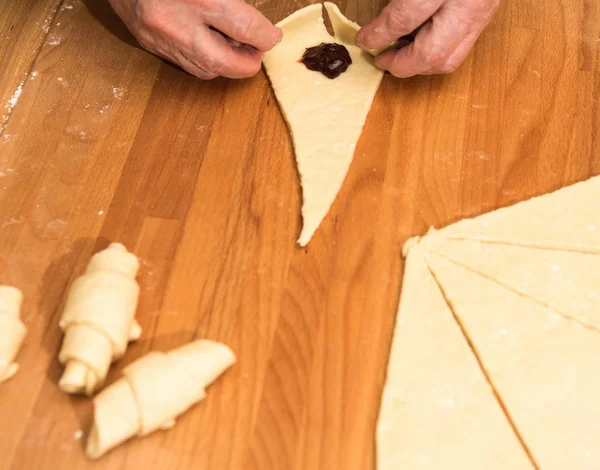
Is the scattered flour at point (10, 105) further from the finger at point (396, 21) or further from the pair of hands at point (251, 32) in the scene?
the finger at point (396, 21)

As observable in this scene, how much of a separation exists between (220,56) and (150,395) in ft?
2.72

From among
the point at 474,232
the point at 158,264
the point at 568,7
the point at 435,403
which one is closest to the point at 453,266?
the point at 474,232

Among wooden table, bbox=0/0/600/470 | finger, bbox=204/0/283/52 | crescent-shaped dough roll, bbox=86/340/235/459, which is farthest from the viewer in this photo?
finger, bbox=204/0/283/52

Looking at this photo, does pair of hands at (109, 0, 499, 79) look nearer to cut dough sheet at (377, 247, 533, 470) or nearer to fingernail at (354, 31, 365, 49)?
fingernail at (354, 31, 365, 49)

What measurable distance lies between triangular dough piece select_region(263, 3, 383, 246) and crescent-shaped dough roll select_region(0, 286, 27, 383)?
0.60 meters

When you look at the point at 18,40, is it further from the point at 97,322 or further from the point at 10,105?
the point at 97,322

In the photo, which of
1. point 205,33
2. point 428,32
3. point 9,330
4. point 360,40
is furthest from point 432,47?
point 9,330

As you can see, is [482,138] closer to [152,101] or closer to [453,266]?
[453,266]

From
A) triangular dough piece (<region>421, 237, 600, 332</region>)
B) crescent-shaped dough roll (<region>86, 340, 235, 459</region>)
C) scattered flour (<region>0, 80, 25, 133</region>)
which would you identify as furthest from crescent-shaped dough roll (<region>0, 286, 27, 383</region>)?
triangular dough piece (<region>421, 237, 600, 332</region>)

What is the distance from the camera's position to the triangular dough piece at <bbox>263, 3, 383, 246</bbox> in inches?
62.8

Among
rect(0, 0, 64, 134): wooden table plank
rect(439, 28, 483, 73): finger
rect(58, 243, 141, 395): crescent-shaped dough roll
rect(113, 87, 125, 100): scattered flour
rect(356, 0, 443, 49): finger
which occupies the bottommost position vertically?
rect(439, 28, 483, 73): finger

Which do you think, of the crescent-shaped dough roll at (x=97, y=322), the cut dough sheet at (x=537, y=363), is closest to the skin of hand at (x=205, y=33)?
the crescent-shaped dough roll at (x=97, y=322)

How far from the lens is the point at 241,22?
1.59m

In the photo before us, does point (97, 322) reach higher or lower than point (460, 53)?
higher
